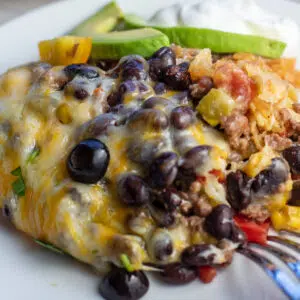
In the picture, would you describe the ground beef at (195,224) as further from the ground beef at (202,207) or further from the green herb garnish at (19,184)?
the green herb garnish at (19,184)

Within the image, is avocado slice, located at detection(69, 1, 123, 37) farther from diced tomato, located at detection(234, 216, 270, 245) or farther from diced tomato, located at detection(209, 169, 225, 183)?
diced tomato, located at detection(234, 216, 270, 245)

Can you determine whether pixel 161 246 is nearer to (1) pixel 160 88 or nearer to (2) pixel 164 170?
(2) pixel 164 170

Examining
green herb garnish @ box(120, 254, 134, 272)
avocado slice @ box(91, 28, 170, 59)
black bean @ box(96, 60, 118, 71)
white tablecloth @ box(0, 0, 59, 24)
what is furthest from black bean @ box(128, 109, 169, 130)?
white tablecloth @ box(0, 0, 59, 24)

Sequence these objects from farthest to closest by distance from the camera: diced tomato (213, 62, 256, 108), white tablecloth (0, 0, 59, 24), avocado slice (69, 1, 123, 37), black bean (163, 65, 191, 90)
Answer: white tablecloth (0, 0, 59, 24)
avocado slice (69, 1, 123, 37)
black bean (163, 65, 191, 90)
diced tomato (213, 62, 256, 108)

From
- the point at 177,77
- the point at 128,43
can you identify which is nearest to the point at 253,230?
the point at 177,77

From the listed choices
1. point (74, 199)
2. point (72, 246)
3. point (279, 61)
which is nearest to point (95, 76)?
point (74, 199)

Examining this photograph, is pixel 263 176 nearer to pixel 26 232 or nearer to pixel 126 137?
pixel 126 137
